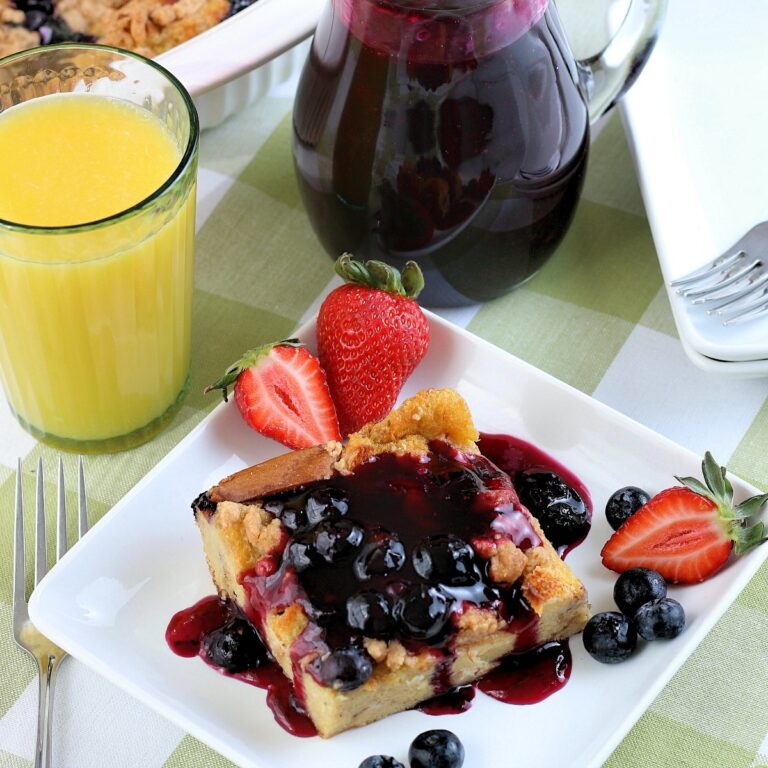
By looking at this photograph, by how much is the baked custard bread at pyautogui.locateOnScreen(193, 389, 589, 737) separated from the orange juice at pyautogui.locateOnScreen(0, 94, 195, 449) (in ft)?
1.02

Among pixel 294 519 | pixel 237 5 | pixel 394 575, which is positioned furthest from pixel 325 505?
pixel 237 5

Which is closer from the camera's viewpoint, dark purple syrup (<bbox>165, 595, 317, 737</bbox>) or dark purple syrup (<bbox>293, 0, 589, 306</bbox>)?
dark purple syrup (<bbox>165, 595, 317, 737</bbox>)

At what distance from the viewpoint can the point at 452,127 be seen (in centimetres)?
167

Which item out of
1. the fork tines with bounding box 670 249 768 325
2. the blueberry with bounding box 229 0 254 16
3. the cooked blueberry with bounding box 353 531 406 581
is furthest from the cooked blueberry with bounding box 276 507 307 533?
the blueberry with bounding box 229 0 254 16

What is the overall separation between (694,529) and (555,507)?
0.21 metres

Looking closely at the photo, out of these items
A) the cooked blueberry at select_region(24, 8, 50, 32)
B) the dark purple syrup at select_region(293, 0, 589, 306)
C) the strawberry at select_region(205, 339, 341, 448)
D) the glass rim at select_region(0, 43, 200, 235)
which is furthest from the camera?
the cooked blueberry at select_region(24, 8, 50, 32)

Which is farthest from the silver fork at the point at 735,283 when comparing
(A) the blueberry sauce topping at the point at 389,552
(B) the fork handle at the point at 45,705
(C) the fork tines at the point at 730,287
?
(B) the fork handle at the point at 45,705

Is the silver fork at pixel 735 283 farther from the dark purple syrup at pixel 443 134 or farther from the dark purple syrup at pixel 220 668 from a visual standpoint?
the dark purple syrup at pixel 220 668

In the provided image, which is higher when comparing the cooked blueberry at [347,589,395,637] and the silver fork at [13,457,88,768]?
the cooked blueberry at [347,589,395,637]

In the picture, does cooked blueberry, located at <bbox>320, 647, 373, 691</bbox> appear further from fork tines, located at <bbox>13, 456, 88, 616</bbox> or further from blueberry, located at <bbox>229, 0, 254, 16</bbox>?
blueberry, located at <bbox>229, 0, 254, 16</bbox>

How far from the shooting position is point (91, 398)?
71.1 inches

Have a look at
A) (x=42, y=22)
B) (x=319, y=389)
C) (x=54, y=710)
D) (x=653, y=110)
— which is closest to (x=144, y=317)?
(x=319, y=389)

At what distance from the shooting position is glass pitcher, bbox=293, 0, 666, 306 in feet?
5.32

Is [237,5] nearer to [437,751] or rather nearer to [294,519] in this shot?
[294,519]
